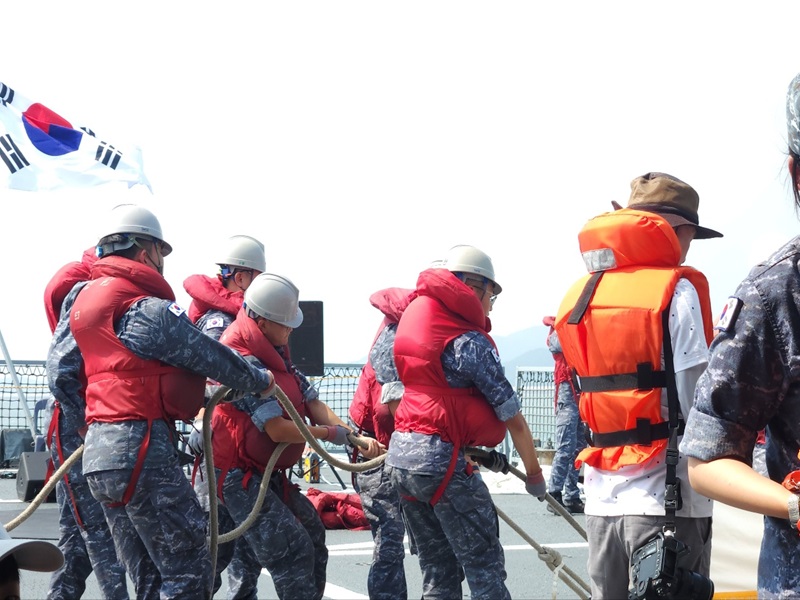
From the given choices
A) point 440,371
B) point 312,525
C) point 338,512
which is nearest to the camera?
point 440,371

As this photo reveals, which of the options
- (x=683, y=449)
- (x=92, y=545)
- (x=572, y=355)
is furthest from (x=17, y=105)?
(x=683, y=449)

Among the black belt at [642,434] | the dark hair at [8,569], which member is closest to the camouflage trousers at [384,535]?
the black belt at [642,434]

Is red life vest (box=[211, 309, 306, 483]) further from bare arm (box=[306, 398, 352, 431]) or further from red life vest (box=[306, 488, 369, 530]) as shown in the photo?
red life vest (box=[306, 488, 369, 530])

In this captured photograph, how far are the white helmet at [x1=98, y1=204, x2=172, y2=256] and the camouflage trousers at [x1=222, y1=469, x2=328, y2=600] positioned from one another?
1.44m

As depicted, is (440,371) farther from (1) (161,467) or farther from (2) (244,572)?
(2) (244,572)

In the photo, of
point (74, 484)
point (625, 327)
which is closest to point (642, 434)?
point (625, 327)

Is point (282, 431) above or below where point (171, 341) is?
below

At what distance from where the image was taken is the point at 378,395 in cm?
730

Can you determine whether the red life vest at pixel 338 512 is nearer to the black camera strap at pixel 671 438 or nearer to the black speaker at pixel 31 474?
the black speaker at pixel 31 474

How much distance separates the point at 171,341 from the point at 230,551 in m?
1.93

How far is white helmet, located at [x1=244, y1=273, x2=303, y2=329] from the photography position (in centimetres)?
603

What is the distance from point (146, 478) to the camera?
5.01 metres

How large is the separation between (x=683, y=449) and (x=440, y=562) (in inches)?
156

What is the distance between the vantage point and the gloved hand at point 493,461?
6027 millimetres
